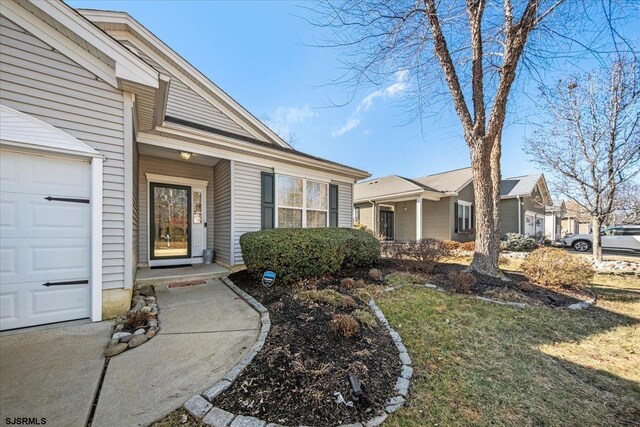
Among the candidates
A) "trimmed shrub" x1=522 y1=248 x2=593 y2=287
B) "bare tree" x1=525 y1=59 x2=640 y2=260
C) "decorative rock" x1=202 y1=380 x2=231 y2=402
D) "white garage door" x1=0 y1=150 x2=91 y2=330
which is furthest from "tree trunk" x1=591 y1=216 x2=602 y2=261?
"white garage door" x1=0 y1=150 x2=91 y2=330

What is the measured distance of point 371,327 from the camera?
334 cm

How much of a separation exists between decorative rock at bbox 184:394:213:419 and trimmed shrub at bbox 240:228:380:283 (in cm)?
310

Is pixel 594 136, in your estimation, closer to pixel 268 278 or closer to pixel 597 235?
pixel 597 235

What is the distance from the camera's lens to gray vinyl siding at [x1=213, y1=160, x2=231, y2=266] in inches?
257

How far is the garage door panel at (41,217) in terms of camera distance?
312cm

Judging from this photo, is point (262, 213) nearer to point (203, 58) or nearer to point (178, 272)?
point (178, 272)

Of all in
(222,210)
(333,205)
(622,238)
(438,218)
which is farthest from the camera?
(438,218)

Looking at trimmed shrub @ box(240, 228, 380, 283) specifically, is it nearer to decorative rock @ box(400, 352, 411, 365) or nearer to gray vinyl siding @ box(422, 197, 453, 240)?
decorative rock @ box(400, 352, 411, 365)

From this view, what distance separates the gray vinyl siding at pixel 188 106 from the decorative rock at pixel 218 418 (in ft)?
25.7

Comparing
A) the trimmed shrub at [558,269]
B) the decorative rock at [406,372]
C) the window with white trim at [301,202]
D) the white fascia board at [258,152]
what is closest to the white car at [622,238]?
the trimmed shrub at [558,269]

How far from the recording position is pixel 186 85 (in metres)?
7.76

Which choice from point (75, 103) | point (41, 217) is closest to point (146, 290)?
point (41, 217)

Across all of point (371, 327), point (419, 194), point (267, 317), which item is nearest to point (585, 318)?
point (371, 327)

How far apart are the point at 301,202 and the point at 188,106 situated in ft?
14.8
